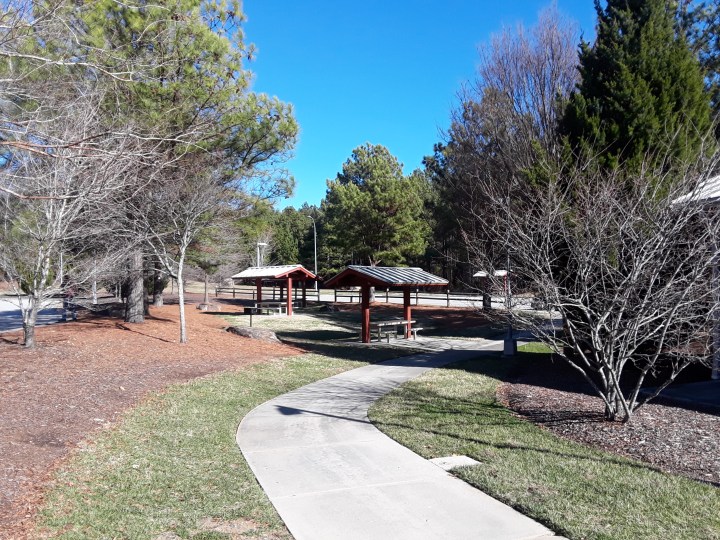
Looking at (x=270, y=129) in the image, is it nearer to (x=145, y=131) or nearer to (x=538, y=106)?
(x=145, y=131)

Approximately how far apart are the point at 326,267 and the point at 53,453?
1935 inches

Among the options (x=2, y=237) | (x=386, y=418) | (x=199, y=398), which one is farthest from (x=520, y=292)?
(x=2, y=237)

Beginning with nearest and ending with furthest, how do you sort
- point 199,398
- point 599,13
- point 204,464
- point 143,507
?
1. point 143,507
2. point 204,464
3. point 199,398
4. point 599,13

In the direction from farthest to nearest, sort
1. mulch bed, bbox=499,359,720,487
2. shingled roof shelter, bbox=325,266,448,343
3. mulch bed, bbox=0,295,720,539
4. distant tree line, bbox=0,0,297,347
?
shingled roof shelter, bbox=325,266,448,343 < distant tree line, bbox=0,0,297,347 < mulch bed, bbox=499,359,720,487 < mulch bed, bbox=0,295,720,539

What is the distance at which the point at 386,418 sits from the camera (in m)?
8.38

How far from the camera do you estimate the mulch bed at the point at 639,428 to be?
6090 millimetres

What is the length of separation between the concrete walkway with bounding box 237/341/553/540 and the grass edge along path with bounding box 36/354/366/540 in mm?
254

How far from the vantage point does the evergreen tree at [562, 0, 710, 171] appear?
1178 centimetres

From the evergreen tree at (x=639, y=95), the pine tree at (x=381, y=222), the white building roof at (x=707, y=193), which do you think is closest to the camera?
the white building roof at (x=707, y=193)

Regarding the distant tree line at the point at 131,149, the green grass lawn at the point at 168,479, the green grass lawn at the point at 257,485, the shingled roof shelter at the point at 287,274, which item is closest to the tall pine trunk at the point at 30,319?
the distant tree line at the point at 131,149

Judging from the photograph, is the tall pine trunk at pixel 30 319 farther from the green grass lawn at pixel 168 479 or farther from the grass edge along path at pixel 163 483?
the grass edge along path at pixel 163 483

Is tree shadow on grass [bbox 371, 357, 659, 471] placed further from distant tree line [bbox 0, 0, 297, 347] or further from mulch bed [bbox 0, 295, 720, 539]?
distant tree line [bbox 0, 0, 297, 347]

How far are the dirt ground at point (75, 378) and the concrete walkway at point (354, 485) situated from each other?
2008 mm

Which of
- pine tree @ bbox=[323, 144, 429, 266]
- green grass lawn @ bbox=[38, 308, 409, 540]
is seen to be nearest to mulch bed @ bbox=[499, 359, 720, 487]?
green grass lawn @ bbox=[38, 308, 409, 540]
